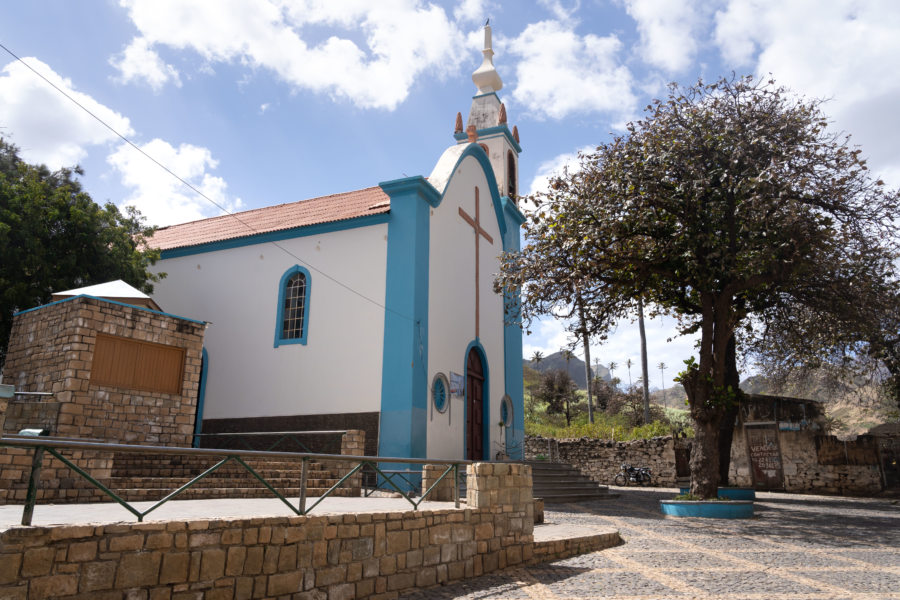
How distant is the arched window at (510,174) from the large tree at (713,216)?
8274 millimetres

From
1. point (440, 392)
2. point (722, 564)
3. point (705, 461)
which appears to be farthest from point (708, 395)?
point (440, 392)

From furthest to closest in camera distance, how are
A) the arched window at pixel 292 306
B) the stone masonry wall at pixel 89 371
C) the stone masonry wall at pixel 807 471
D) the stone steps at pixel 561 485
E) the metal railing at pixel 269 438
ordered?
the stone masonry wall at pixel 807 471 < the arched window at pixel 292 306 < the stone steps at pixel 561 485 < the metal railing at pixel 269 438 < the stone masonry wall at pixel 89 371

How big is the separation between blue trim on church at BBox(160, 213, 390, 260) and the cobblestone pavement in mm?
7828

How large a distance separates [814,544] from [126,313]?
Result: 1160 cm

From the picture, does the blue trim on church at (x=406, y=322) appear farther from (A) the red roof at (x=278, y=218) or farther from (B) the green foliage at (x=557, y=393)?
(B) the green foliage at (x=557, y=393)

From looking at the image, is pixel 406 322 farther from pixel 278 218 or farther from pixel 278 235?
pixel 278 218

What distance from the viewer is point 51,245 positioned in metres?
14.2

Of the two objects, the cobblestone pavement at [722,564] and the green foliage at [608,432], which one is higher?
the green foliage at [608,432]

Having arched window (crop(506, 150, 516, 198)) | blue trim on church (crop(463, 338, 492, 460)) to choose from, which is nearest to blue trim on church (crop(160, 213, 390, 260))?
blue trim on church (crop(463, 338, 492, 460))

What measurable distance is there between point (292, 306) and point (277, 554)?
11.0 m

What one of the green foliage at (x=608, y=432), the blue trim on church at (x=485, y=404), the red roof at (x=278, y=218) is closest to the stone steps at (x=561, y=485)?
the blue trim on church at (x=485, y=404)

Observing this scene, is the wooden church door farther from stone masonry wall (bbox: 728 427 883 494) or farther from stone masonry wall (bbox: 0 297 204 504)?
A: stone masonry wall (bbox: 728 427 883 494)

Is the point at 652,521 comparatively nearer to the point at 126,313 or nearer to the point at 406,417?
the point at 406,417

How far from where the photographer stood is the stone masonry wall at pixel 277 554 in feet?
12.8
